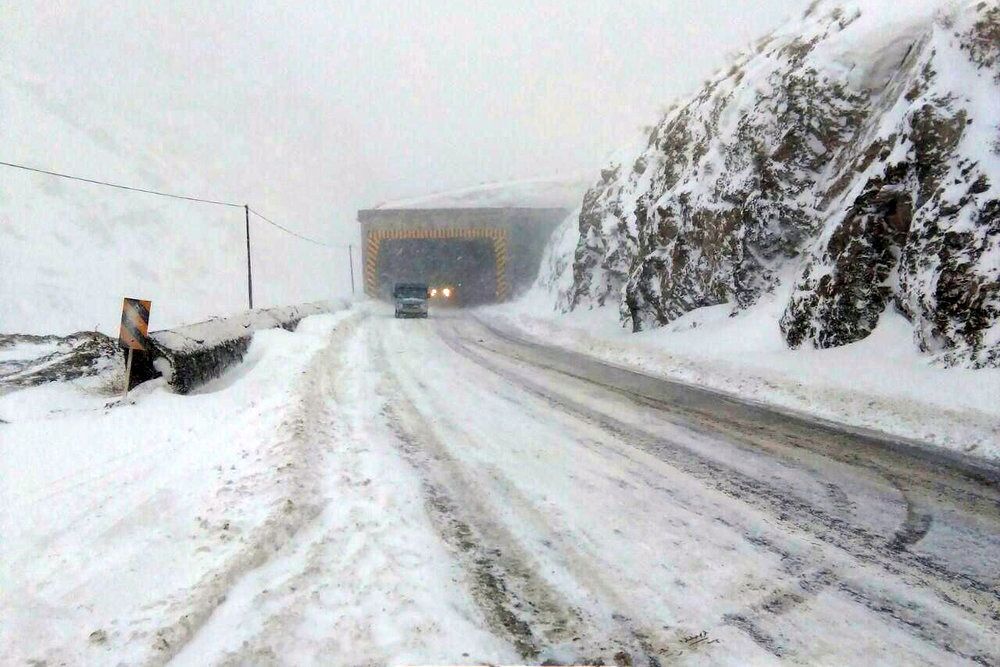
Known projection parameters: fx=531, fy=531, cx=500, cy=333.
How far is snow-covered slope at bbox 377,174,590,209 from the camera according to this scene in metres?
46.5

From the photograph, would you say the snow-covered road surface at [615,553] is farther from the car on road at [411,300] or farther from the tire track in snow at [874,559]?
the car on road at [411,300]

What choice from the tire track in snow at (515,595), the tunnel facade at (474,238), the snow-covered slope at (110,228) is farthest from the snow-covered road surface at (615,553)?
the tunnel facade at (474,238)

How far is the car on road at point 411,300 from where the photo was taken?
90.2ft

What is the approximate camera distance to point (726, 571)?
2.94 meters

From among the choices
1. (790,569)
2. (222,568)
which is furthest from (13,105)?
(790,569)

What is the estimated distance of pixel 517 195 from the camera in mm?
50156

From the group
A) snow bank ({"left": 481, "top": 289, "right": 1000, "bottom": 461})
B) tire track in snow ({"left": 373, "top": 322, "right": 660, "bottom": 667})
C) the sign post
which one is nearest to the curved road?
tire track in snow ({"left": 373, "top": 322, "right": 660, "bottom": 667})

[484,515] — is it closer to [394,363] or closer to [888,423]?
[888,423]

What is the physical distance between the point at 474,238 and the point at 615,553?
35483 mm

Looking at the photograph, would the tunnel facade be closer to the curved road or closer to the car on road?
the car on road

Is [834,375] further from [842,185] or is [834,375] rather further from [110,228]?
[110,228]

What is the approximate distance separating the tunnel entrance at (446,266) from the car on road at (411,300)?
11.4m

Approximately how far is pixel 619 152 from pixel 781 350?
16.3 metres

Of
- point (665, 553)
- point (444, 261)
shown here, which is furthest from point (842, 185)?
point (444, 261)
